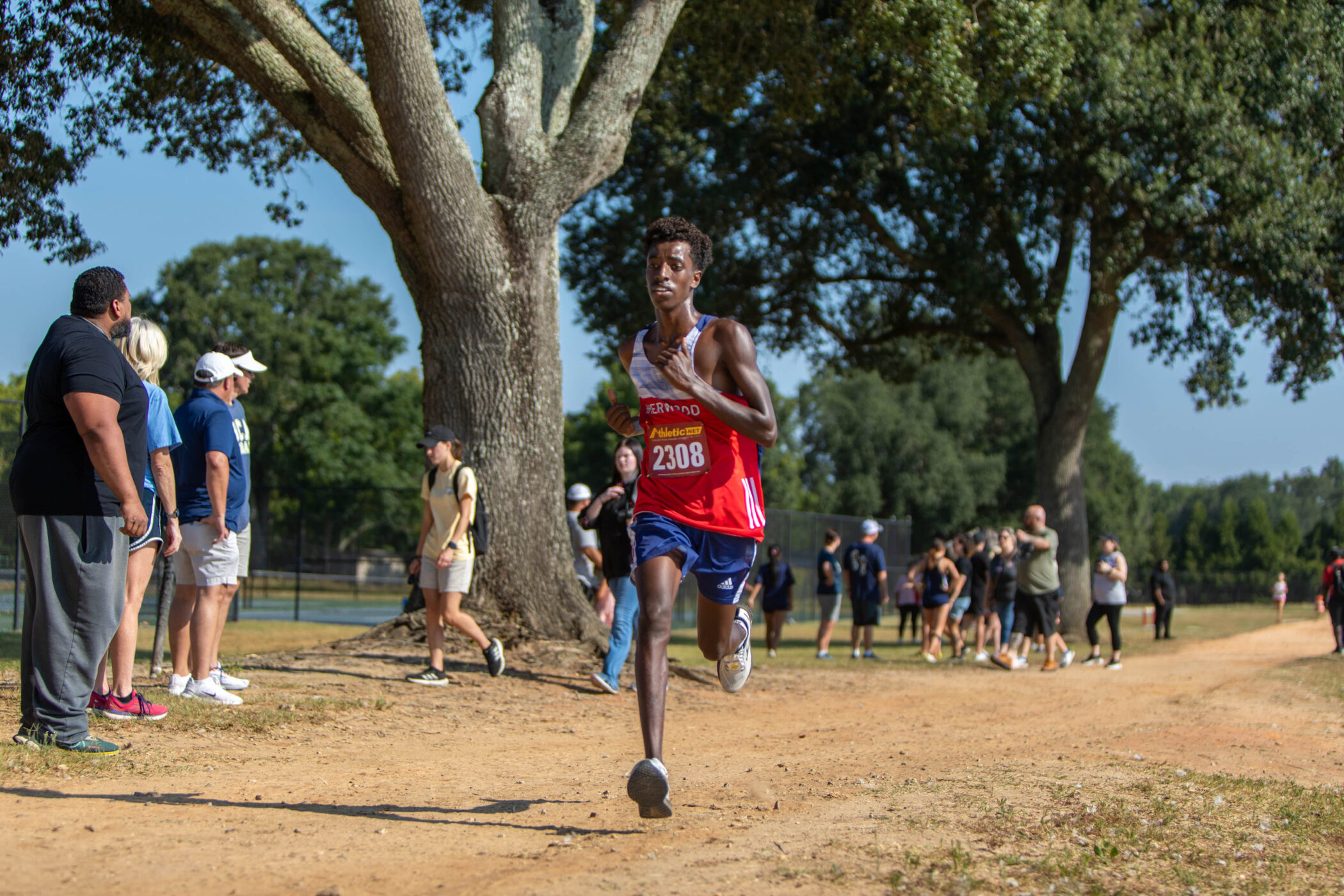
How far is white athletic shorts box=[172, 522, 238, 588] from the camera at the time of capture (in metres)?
6.58

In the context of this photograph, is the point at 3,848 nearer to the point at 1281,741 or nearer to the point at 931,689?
the point at 1281,741

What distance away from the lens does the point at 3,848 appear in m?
3.44

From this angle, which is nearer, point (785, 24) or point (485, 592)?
point (485, 592)

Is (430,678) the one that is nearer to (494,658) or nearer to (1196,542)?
(494,658)

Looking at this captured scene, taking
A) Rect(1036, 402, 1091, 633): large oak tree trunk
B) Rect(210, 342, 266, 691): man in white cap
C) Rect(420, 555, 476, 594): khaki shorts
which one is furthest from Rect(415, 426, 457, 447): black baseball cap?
Rect(1036, 402, 1091, 633): large oak tree trunk

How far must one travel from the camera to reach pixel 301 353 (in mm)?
46812

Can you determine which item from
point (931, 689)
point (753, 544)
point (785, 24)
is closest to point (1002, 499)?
point (785, 24)

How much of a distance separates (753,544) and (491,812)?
1412 millimetres

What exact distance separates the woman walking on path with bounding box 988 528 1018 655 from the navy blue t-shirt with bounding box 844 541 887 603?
1.52m

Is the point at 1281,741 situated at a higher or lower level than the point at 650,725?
lower

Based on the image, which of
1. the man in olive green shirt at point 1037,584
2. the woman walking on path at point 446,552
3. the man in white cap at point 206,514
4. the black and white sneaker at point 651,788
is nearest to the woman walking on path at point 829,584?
the man in olive green shirt at point 1037,584

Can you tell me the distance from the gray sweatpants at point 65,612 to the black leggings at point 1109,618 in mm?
12188

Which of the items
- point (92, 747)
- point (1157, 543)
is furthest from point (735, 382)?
point (1157, 543)

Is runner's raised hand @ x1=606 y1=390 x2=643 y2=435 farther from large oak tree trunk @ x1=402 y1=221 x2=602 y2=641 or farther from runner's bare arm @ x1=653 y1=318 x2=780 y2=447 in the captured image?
large oak tree trunk @ x1=402 y1=221 x2=602 y2=641
